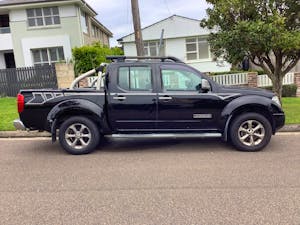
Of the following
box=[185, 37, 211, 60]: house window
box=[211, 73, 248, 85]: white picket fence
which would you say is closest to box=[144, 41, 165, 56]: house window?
box=[185, 37, 211, 60]: house window

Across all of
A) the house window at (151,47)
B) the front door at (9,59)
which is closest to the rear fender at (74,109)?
the house window at (151,47)

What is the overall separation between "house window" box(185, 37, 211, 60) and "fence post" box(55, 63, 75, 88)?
11520 mm

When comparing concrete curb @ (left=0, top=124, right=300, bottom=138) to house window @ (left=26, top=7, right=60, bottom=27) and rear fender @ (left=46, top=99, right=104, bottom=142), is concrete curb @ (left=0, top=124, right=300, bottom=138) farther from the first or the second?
house window @ (left=26, top=7, right=60, bottom=27)

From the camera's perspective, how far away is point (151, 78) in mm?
5816

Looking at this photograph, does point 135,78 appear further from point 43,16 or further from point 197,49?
point 197,49

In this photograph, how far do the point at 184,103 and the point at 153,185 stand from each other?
6.51 ft

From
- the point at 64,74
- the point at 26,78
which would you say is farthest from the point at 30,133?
the point at 26,78

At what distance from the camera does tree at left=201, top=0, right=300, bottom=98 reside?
7.28m

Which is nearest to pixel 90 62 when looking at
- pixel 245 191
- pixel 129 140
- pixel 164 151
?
pixel 129 140

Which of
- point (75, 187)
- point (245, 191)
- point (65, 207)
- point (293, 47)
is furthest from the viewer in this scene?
point (293, 47)

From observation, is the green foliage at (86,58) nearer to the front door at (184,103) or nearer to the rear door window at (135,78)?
the rear door window at (135,78)

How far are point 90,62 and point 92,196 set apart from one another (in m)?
12.8

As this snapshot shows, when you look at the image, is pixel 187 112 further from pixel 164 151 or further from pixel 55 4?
pixel 55 4

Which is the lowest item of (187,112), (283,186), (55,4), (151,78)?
(283,186)
